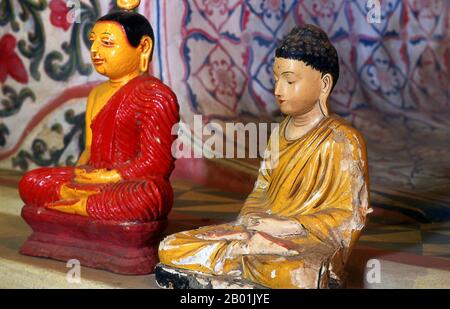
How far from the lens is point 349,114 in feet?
21.6

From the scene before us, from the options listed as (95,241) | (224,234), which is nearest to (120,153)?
(95,241)

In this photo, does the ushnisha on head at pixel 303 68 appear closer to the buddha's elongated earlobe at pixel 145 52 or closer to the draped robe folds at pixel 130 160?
the draped robe folds at pixel 130 160

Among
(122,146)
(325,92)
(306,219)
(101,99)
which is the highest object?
Answer: (325,92)

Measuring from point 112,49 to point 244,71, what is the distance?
2.48 m

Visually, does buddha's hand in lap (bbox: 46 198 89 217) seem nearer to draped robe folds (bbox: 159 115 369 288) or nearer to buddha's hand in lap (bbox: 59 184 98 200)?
buddha's hand in lap (bbox: 59 184 98 200)

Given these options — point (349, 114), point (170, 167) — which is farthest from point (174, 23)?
point (170, 167)

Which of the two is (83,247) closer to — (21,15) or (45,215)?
(45,215)

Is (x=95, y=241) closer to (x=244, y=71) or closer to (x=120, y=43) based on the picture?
(x=120, y=43)

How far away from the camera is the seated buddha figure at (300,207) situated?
10.8ft

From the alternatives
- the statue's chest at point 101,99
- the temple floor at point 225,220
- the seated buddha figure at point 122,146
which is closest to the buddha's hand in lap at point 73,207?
the seated buddha figure at point 122,146

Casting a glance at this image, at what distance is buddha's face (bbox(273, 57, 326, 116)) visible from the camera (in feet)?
11.3

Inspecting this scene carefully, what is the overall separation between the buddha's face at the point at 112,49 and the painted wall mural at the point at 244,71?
1.63m

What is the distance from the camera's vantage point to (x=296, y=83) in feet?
11.3

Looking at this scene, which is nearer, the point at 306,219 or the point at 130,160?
the point at 306,219
